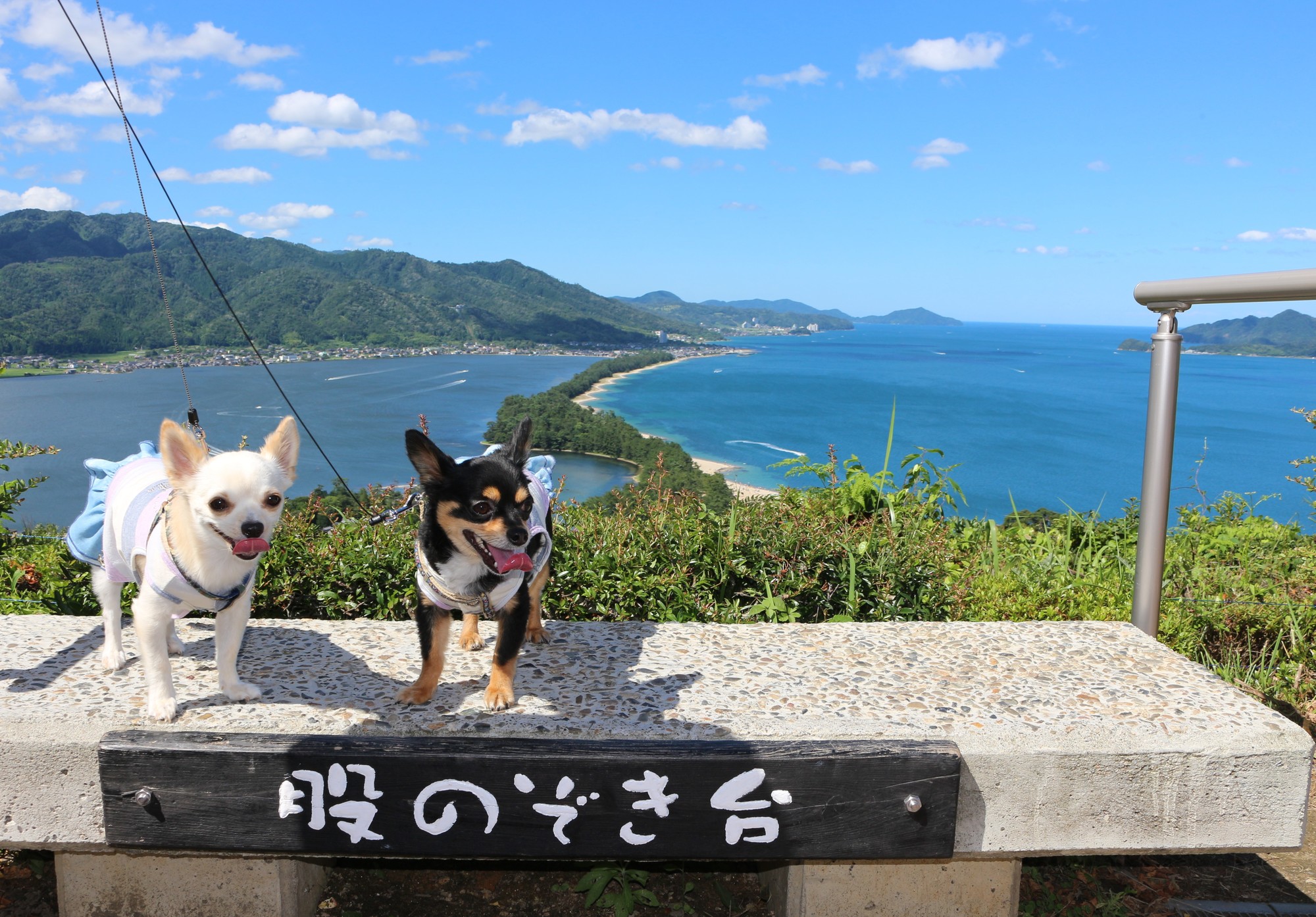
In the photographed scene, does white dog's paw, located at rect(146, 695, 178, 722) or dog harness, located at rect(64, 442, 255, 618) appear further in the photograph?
white dog's paw, located at rect(146, 695, 178, 722)

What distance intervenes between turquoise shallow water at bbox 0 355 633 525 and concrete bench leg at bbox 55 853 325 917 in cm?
1380

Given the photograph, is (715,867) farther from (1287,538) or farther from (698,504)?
(1287,538)

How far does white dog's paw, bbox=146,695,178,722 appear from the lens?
2.66 meters

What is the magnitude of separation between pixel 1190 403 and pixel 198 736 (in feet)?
260

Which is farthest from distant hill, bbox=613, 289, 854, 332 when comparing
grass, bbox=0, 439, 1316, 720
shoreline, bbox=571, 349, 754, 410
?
grass, bbox=0, 439, 1316, 720

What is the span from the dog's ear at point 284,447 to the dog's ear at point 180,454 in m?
0.18

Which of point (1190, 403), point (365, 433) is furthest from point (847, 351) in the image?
point (365, 433)

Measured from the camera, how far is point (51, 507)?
25.8 metres

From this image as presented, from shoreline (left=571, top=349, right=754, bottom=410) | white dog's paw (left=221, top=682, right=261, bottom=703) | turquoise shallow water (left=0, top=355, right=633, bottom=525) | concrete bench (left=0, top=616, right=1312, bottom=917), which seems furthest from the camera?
shoreline (left=571, top=349, right=754, bottom=410)

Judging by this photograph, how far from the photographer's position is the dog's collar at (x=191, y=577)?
8.20 ft

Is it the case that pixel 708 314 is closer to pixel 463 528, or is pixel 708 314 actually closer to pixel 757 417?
pixel 757 417

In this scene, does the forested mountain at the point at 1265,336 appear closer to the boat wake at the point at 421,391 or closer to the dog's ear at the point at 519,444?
the boat wake at the point at 421,391

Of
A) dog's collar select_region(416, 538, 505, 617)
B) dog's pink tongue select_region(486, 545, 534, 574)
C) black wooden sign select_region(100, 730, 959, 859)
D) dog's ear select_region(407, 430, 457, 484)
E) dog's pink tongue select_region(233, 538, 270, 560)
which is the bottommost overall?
black wooden sign select_region(100, 730, 959, 859)

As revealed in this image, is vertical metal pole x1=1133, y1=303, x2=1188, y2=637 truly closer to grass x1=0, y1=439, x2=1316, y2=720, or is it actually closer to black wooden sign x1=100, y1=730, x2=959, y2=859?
grass x1=0, y1=439, x2=1316, y2=720
